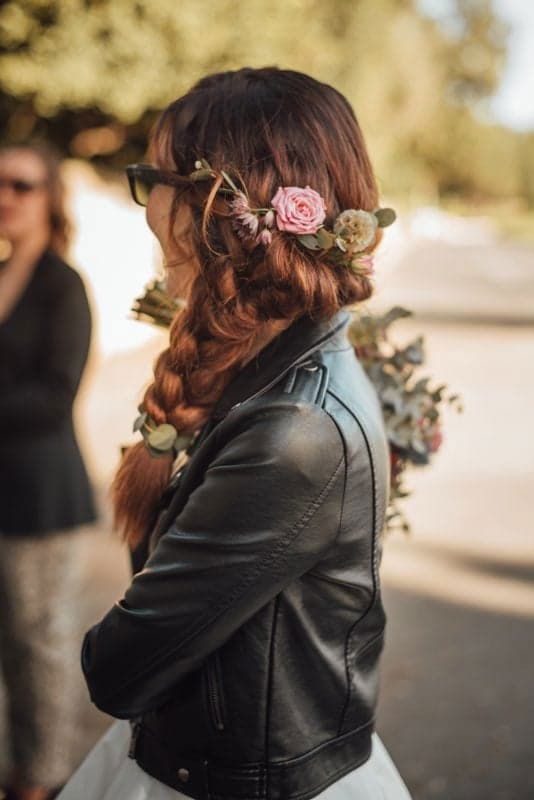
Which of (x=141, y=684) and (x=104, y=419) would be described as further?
(x=104, y=419)

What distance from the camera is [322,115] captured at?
1.56 metres

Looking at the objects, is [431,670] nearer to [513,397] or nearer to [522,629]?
[522,629]

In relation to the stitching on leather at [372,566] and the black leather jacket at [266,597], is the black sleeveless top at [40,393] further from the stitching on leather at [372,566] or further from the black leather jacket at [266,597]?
the stitching on leather at [372,566]

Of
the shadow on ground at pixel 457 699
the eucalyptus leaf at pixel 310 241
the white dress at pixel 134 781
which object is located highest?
the eucalyptus leaf at pixel 310 241

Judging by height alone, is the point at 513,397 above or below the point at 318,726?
below

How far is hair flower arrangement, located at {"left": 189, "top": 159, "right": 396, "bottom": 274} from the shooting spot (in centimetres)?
150

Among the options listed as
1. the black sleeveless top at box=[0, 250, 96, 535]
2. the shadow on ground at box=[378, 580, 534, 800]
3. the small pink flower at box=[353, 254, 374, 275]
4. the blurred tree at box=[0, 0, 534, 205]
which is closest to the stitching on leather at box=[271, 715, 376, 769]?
the small pink flower at box=[353, 254, 374, 275]

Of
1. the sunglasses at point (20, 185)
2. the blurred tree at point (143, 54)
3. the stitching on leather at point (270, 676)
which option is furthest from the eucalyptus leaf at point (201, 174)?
the blurred tree at point (143, 54)

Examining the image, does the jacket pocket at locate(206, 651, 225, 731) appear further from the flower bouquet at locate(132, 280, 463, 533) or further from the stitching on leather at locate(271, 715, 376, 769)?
the flower bouquet at locate(132, 280, 463, 533)

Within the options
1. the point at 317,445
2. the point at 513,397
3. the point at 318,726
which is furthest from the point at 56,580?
the point at 513,397

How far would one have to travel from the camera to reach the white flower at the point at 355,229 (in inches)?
61.1

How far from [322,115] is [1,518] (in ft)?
6.50

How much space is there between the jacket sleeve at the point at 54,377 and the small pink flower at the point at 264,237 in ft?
5.48

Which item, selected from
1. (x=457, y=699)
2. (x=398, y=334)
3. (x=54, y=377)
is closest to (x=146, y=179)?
(x=54, y=377)
